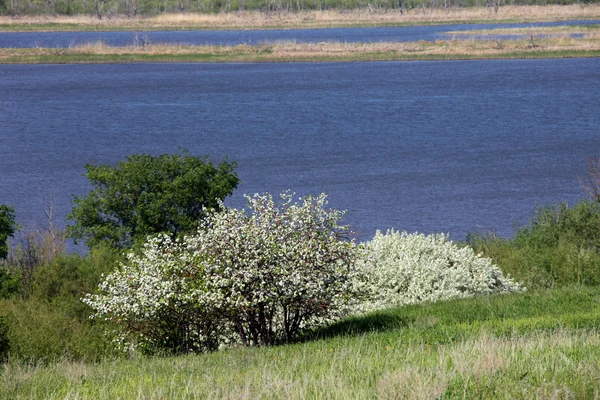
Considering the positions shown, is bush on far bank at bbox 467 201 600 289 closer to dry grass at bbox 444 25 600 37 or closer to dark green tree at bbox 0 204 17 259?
dark green tree at bbox 0 204 17 259

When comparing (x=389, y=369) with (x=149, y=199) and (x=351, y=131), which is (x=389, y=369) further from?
(x=351, y=131)

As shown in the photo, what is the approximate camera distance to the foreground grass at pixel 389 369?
6969 millimetres

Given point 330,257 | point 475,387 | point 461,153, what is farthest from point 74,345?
point 461,153

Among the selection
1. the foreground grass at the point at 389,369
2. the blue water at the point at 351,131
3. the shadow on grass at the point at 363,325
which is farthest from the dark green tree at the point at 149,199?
the foreground grass at the point at 389,369

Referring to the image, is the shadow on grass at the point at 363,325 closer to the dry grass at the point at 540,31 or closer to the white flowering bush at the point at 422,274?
the white flowering bush at the point at 422,274

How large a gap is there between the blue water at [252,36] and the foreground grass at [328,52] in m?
10.9

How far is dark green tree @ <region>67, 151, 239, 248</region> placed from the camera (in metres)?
29.6

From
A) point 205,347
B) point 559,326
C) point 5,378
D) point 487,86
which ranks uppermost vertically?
point 5,378

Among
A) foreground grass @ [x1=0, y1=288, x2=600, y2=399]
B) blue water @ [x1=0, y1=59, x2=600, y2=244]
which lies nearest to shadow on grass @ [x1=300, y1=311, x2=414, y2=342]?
foreground grass @ [x1=0, y1=288, x2=600, y2=399]

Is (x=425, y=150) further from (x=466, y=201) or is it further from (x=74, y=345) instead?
(x=74, y=345)

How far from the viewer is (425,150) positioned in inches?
2114

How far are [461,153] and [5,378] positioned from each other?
44.9m

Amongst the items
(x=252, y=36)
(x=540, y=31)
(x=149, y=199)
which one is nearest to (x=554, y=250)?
(x=149, y=199)

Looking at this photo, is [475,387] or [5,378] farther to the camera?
[5,378]
